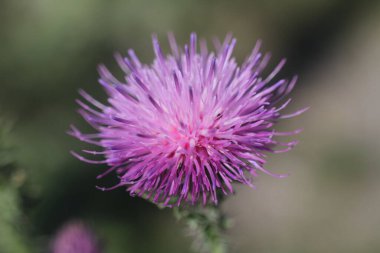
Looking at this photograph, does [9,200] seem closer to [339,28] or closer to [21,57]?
[21,57]

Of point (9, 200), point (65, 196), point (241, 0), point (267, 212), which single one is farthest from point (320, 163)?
point (9, 200)

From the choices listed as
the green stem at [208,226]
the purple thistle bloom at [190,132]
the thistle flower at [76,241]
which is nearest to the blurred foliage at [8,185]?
the thistle flower at [76,241]

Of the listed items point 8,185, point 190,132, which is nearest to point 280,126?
point 8,185

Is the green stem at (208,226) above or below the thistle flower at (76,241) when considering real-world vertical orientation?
above

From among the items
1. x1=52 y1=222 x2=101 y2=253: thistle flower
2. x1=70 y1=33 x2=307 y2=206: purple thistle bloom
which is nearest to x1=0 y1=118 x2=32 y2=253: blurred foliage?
x1=52 y1=222 x2=101 y2=253: thistle flower

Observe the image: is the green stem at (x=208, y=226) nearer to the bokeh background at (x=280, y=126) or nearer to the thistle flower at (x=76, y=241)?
the thistle flower at (x=76, y=241)

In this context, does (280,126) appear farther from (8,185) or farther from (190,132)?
(190,132)
